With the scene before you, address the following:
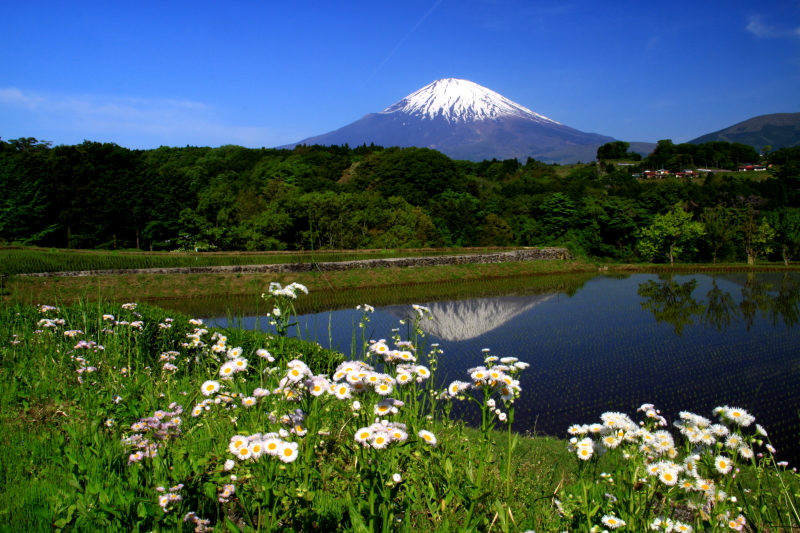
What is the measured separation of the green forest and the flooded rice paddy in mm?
18926

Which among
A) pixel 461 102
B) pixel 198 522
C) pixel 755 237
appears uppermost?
pixel 461 102

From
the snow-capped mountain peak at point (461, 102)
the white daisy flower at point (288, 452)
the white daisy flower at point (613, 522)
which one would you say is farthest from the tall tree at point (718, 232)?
the snow-capped mountain peak at point (461, 102)

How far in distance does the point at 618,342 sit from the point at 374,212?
34.3m

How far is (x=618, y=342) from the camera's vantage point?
13781 millimetres

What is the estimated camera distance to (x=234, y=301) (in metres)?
21.2

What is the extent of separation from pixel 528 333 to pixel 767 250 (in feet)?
123

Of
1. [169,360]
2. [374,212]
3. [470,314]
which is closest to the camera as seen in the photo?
[169,360]

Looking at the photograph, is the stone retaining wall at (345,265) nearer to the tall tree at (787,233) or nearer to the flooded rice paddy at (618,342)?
the flooded rice paddy at (618,342)

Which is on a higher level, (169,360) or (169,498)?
(169,498)

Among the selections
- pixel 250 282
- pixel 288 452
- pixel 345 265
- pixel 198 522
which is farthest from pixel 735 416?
pixel 345 265

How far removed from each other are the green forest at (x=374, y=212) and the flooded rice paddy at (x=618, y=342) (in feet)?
62.1

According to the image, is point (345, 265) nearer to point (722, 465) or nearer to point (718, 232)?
point (722, 465)

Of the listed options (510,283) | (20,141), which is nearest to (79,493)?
(510,283)

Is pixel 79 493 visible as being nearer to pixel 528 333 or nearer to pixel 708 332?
pixel 528 333
